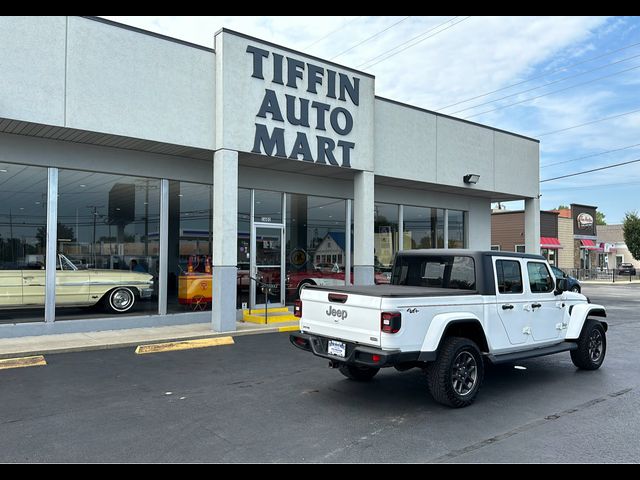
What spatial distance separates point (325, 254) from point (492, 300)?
9.62 m

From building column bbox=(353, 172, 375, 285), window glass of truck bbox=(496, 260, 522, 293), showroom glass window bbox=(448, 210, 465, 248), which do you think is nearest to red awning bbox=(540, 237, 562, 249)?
showroom glass window bbox=(448, 210, 465, 248)

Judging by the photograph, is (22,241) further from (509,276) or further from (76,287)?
(509,276)

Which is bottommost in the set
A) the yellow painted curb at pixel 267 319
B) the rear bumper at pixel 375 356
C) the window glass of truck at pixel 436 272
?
the yellow painted curb at pixel 267 319

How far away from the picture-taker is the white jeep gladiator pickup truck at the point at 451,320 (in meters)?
5.89

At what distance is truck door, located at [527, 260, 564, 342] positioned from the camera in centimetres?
741

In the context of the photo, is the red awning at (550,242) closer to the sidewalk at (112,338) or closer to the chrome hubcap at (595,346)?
the sidewalk at (112,338)

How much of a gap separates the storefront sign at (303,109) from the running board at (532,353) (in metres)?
7.50

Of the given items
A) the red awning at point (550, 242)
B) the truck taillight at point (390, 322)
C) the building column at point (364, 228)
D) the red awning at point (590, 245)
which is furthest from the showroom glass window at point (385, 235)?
the red awning at point (590, 245)

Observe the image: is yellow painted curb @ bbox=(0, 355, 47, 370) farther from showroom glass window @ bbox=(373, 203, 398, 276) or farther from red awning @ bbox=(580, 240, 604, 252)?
red awning @ bbox=(580, 240, 604, 252)

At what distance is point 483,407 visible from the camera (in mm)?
6211

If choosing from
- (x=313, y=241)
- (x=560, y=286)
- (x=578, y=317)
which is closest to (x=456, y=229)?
(x=313, y=241)

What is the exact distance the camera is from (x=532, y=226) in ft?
66.3

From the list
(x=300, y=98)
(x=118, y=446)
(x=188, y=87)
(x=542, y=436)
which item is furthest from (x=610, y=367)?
(x=188, y=87)

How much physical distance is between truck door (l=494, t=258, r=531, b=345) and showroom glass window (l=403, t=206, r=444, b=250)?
10924 millimetres
